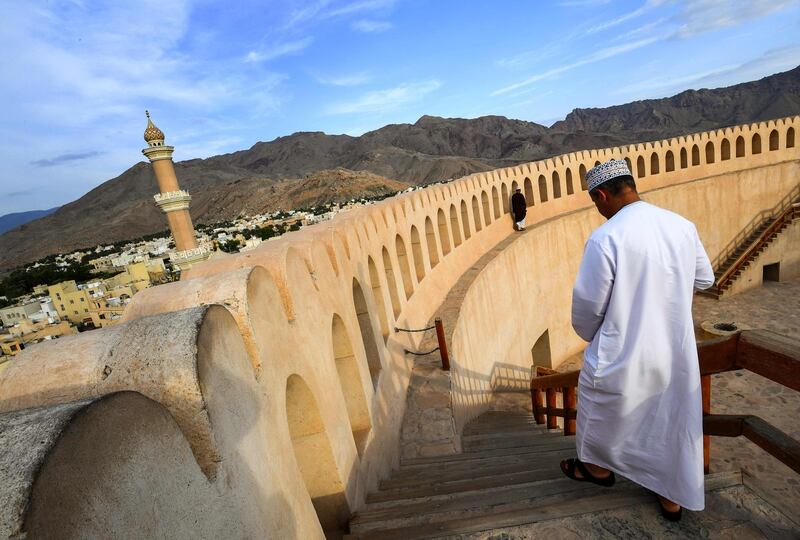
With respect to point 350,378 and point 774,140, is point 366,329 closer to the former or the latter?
point 350,378

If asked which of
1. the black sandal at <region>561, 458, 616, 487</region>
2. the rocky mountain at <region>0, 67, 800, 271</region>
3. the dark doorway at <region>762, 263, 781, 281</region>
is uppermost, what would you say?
the rocky mountain at <region>0, 67, 800, 271</region>

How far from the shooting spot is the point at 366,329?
15.4ft

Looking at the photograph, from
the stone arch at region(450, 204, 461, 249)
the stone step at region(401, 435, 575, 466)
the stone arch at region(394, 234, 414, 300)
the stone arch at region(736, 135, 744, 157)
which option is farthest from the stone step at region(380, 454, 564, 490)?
the stone arch at region(736, 135, 744, 157)

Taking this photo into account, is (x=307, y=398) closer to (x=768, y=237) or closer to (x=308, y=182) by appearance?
(x=768, y=237)

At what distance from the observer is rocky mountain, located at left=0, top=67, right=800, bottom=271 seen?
71.4 meters

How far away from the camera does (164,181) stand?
775 inches

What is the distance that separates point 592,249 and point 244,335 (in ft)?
5.47

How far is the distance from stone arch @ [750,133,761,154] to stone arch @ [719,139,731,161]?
102 cm

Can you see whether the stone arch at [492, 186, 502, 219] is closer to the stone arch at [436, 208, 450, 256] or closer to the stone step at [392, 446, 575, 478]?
the stone arch at [436, 208, 450, 256]

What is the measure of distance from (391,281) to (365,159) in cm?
8643

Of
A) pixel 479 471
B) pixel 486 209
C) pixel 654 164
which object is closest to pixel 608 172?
pixel 479 471

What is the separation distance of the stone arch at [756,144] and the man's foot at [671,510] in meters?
25.5

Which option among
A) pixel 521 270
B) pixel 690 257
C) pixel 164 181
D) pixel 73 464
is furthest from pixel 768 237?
pixel 164 181

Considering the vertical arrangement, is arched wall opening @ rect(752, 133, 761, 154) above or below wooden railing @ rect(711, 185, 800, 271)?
above
